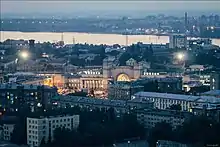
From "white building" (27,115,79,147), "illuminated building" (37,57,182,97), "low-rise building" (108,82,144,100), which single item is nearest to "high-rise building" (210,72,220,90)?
"low-rise building" (108,82,144,100)

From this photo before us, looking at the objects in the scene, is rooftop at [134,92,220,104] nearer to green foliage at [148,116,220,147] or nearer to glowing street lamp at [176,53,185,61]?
green foliage at [148,116,220,147]

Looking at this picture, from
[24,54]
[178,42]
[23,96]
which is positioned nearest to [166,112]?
[23,96]

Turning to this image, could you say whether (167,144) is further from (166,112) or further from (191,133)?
(166,112)

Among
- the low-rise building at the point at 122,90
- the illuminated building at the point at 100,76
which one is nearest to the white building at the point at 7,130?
the low-rise building at the point at 122,90

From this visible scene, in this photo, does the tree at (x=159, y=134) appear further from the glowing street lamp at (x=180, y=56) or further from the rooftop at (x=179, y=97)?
the glowing street lamp at (x=180, y=56)

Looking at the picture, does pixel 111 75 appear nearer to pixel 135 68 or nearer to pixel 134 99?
pixel 135 68

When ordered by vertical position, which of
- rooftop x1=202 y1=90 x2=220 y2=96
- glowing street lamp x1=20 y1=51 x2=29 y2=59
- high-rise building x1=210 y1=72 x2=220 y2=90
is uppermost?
glowing street lamp x1=20 y1=51 x2=29 y2=59
